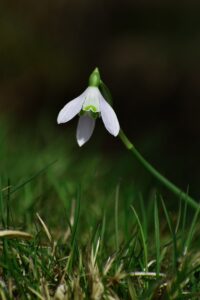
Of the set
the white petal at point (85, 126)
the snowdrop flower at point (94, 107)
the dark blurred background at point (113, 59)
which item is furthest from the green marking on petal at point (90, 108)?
the dark blurred background at point (113, 59)

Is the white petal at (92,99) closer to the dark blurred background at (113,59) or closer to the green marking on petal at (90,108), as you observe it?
the green marking on petal at (90,108)

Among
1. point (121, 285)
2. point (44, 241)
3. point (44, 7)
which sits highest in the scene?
point (44, 7)

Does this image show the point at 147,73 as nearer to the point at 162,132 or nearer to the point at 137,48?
the point at 137,48

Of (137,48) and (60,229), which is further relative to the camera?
(137,48)

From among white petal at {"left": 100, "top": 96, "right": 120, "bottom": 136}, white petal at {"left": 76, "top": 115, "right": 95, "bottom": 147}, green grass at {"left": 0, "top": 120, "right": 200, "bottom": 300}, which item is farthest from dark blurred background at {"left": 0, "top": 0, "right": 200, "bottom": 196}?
white petal at {"left": 100, "top": 96, "right": 120, "bottom": 136}

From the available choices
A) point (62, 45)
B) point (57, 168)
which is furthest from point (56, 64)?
point (57, 168)

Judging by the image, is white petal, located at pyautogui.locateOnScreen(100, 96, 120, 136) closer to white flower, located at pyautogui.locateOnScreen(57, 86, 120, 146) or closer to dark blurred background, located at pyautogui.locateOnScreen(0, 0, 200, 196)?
white flower, located at pyautogui.locateOnScreen(57, 86, 120, 146)
